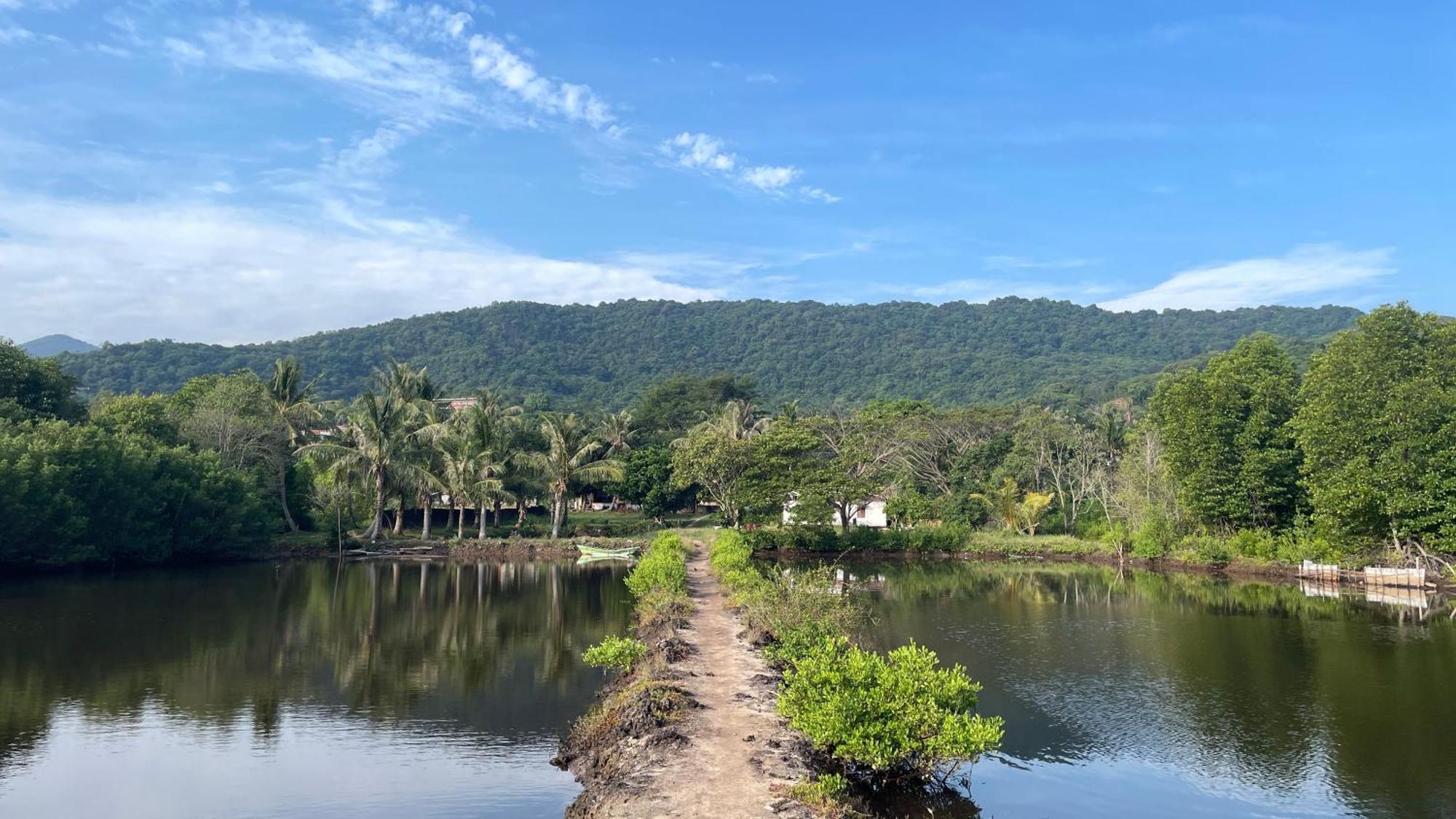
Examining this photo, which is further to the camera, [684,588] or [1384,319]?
[1384,319]

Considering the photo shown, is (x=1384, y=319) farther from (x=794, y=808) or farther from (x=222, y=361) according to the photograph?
(x=222, y=361)

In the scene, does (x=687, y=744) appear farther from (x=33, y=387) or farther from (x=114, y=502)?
(x=33, y=387)

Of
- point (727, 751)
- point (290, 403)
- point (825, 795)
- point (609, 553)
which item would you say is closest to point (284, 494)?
point (290, 403)

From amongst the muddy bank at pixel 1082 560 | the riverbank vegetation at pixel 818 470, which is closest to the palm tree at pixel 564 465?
the riverbank vegetation at pixel 818 470

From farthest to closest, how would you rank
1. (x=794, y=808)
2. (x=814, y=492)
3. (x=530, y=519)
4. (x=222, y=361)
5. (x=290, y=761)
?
(x=222, y=361) < (x=530, y=519) < (x=814, y=492) < (x=290, y=761) < (x=794, y=808)

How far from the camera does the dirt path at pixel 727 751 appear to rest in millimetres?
10227

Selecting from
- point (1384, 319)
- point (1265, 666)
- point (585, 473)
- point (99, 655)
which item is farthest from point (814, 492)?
point (99, 655)

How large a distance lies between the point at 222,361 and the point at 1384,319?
12930 cm

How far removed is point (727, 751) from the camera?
39.9 ft

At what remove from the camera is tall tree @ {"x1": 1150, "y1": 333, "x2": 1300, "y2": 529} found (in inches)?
1634

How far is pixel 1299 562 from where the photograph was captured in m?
40.4

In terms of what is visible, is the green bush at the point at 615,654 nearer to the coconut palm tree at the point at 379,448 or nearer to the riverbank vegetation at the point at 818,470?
the riverbank vegetation at the point at 818,470

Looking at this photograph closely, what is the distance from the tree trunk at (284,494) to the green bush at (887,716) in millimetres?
44765

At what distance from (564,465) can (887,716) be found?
139 ft
